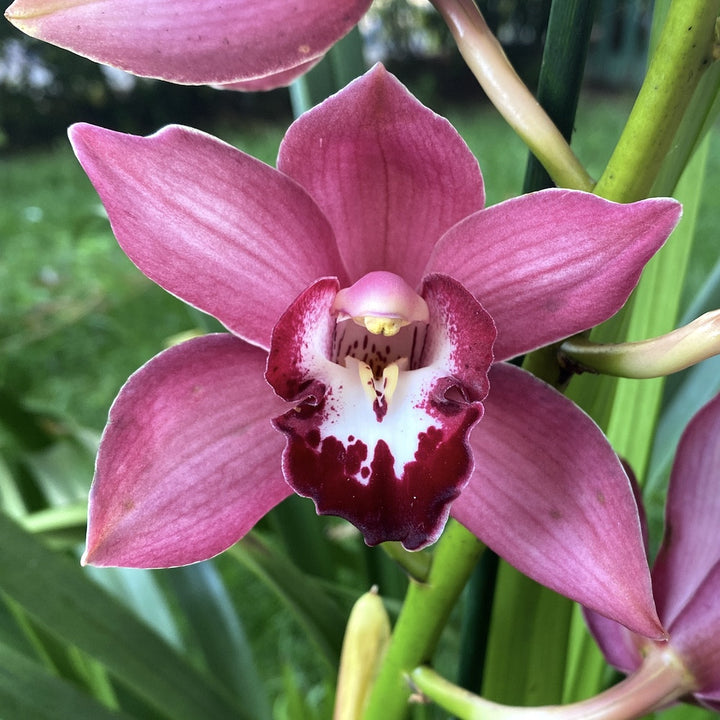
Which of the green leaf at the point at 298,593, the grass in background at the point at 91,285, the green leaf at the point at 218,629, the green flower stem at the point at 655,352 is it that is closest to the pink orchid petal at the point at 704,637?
the green flower stem at the point at 655,352

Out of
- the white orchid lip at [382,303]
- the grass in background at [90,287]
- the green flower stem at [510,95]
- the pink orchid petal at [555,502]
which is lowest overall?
the grass in background at [90,287]

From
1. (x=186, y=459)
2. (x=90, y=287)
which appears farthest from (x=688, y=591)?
(x=90, y=287)

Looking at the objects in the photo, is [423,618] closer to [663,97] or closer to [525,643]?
[525,643]

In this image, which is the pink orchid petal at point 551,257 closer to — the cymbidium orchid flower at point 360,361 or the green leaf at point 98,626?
the cymbidium orchid flower at point 360,361

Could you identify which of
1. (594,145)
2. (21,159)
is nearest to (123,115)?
(21,159)

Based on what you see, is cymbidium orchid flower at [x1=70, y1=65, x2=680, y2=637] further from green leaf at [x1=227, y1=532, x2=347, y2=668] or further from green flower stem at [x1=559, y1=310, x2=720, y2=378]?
green leaf at [x1=227, y1=532, x2=347, y2=668]
